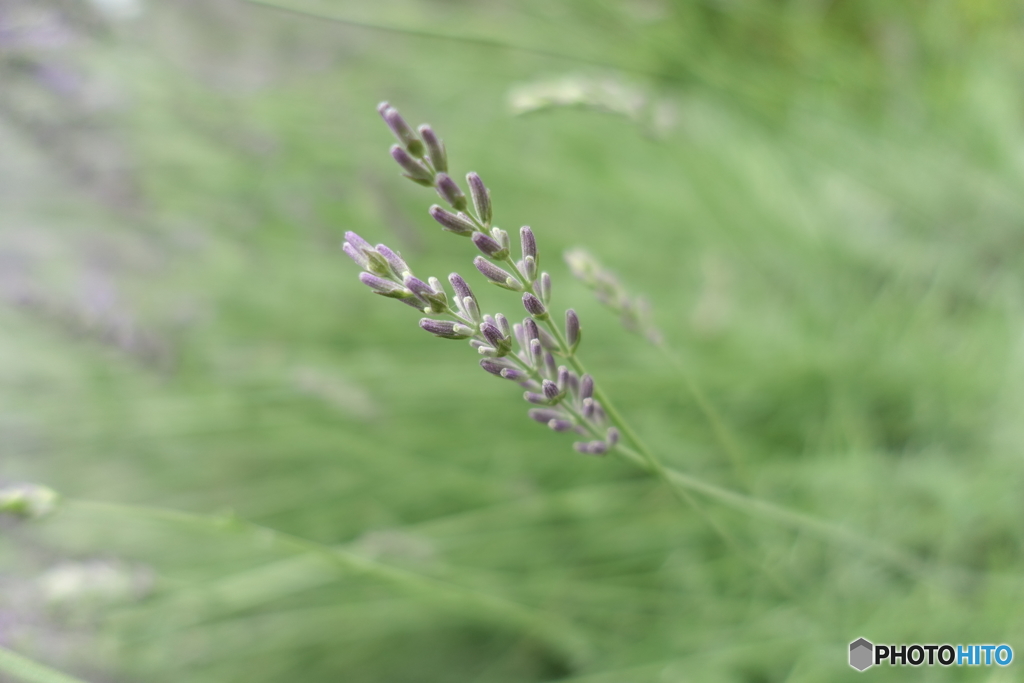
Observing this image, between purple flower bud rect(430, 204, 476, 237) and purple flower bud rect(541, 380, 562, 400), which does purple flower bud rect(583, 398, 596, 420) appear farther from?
purple flower bud rect(430, 204, 476, 237)

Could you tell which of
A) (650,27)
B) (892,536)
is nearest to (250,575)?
(892,536)

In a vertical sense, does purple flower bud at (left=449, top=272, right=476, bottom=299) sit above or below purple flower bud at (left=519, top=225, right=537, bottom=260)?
below

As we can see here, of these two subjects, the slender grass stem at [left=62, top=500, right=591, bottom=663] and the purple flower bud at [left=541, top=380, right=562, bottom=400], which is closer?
the purple flower bud at [left=541, top=380, right=562, bottom=400]

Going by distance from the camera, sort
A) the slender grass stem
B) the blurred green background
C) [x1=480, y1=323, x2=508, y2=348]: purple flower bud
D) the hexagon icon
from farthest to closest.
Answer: the blurred green background < the hexagon icon < the slender grass stem < [x1=480, y1=323, x2=508, y2=348]: purple flower bud

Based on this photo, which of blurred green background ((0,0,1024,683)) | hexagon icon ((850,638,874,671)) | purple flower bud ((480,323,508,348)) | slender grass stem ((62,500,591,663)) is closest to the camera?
purple flower bud ((480,323,508,348))

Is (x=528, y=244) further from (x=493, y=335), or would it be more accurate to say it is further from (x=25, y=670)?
(x=25, y=670)

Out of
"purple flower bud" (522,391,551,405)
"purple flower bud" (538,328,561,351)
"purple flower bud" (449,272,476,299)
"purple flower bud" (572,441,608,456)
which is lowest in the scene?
"purple flower bud" (572,441,608,456)

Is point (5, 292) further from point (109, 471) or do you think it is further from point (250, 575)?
point (250, 575)

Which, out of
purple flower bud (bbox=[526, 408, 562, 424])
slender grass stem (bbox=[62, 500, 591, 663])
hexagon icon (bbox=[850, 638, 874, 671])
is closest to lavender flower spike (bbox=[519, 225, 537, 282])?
purple flower bud (bbox=[526, 408, 562, 424])
